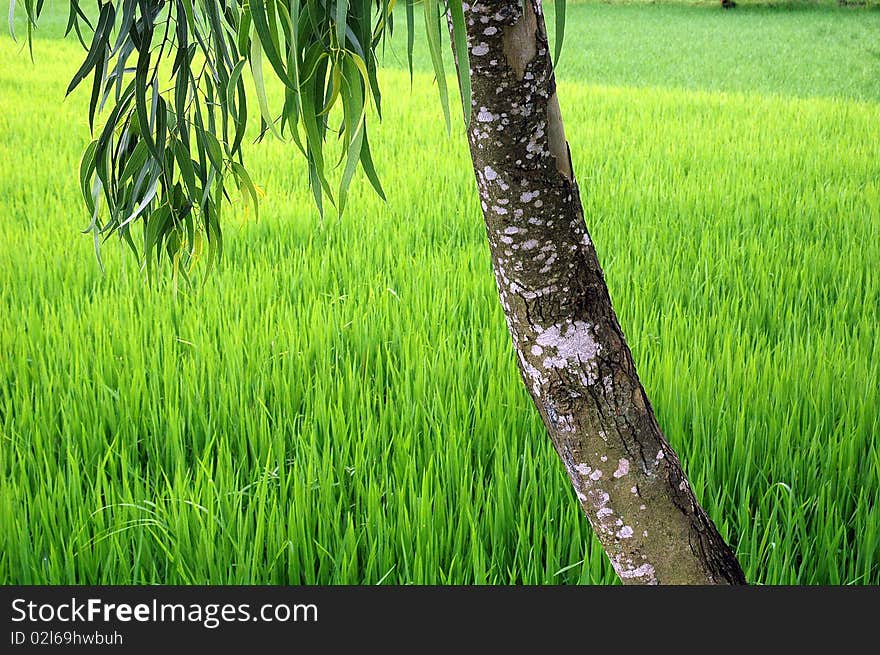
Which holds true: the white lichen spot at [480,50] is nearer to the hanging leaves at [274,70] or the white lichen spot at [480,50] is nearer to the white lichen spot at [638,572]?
the hanging leaves at [274,70]

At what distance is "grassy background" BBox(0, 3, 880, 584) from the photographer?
0.95m

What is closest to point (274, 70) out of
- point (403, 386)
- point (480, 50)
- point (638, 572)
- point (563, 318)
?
point (480, 50)

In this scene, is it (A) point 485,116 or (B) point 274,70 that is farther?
(A) point 485,116

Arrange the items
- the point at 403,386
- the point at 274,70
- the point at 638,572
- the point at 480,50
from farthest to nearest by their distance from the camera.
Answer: the point at 403,386 → the point at 638,572 → the point at 480,50 → the point at 274,70

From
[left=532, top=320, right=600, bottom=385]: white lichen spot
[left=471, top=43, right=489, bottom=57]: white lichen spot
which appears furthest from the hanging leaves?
[left=532, top=320, right=600, bottom=385]: white lichen spot

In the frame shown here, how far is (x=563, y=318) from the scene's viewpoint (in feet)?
2.01

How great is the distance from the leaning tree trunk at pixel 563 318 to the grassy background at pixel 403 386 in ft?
0.84

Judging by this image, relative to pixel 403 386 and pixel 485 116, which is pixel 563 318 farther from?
pixel 403 386

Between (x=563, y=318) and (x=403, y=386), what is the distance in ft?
2.25

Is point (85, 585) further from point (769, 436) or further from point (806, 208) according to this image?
point (806, 208)

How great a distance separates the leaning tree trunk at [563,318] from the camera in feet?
1.87

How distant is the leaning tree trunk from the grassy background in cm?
26

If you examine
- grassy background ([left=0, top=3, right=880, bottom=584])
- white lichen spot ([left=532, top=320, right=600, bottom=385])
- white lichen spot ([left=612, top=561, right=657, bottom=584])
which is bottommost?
grassy background ([left=0, top=3, right=880, bottom=584])

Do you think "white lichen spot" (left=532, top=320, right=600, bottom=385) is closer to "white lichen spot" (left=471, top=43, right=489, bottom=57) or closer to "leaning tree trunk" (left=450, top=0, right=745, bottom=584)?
"leaning tree trunk" (left=450, top=0, right=745, bottom=584)
